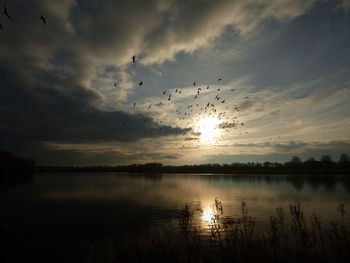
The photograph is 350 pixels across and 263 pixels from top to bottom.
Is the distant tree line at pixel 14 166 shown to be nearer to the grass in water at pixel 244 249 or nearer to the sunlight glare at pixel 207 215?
the sunlight glare at pixel 207 215

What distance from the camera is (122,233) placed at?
19.4 meters

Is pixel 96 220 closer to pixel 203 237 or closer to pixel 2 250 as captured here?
pixel 2 250

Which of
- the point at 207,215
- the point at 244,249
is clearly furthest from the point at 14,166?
the point at 244,249

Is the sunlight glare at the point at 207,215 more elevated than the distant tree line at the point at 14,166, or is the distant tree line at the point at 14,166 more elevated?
the distant tree line at the point at 14,166

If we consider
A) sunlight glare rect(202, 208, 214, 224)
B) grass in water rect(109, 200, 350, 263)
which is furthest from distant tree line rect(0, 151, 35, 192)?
grass in water rect(109, 200, 350, 263)

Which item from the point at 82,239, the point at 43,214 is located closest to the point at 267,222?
the point at 82,239

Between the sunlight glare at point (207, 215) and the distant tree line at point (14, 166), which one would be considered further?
the distant tree line at point (14, 166)

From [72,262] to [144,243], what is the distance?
16.5 ft

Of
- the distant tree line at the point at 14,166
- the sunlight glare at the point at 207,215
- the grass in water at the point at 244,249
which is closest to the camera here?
the grass in water at the point at 244,249

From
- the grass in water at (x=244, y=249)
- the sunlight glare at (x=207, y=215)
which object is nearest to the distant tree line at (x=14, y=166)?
the sunlight glare at (x=207, y=215)

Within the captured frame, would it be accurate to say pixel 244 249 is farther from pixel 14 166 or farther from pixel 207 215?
pixel 14 166

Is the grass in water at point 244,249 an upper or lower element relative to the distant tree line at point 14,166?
lower

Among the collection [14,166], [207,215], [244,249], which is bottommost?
[207,215]

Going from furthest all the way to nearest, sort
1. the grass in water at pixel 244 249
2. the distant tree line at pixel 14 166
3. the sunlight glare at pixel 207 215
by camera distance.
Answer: the distant tree line at pixel 14 166 → the sunlight glare at pixel 207 215 → the grass in water at pixel 244 249
